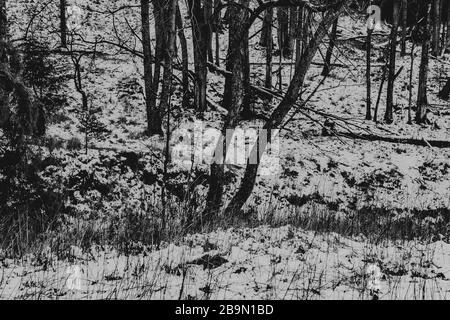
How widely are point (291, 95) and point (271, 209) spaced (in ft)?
12.8

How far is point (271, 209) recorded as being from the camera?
11.1 metres

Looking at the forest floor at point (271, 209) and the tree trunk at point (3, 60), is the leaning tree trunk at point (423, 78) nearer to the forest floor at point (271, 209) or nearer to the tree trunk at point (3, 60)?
the forest floor at point (271, 209)

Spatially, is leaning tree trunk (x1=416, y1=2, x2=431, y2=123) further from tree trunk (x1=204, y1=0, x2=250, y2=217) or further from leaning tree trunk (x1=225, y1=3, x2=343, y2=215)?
tree trunk (x1=204, y1=0, x2=250, y2=217)

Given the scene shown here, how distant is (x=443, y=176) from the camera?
587 inches

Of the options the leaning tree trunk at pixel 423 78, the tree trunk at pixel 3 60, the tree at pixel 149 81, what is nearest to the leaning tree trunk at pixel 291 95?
the tree trunk at pixel 3 60

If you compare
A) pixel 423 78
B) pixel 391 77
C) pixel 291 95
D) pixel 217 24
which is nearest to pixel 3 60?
pixel 217 24

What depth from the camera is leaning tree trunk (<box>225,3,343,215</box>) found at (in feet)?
24.6

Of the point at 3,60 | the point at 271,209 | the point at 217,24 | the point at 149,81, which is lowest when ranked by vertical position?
the point at 271,209

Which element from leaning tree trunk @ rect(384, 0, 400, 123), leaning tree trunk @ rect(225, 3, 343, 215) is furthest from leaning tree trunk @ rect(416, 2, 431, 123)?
leaning tree trunk @ rect(225, 3, 343, 215)

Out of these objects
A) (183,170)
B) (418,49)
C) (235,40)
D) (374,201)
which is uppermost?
(418,49)

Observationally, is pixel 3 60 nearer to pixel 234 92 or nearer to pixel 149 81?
pixel 234 92

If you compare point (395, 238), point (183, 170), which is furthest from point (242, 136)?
point (395, 238)
